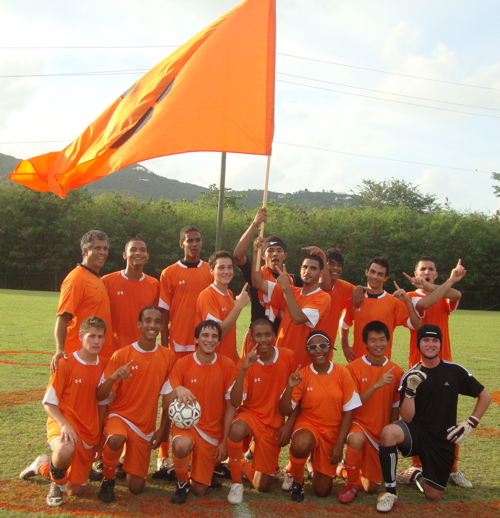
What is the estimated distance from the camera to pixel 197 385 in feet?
15.3

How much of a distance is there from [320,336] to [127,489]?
193cm

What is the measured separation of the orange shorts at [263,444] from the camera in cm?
459

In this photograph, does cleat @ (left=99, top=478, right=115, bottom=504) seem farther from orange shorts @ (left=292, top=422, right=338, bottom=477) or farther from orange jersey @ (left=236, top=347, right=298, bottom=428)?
orange shorts @ (left=292, top=422, right=338, bottom=477)

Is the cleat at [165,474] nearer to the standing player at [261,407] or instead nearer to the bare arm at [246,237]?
the standing player at [261,407]

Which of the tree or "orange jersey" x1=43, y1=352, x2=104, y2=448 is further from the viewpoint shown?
the tree

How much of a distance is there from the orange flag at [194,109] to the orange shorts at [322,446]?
2.47m

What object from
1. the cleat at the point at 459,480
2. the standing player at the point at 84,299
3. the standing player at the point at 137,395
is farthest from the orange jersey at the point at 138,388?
the cleat at the point at 459,480

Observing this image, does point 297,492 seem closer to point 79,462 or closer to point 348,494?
point 348,494

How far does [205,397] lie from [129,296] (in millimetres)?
1287

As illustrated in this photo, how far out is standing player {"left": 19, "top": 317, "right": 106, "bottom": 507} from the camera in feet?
13.8

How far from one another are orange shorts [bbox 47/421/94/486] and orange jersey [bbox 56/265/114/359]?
0.78 m

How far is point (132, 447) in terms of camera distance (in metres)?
4.46

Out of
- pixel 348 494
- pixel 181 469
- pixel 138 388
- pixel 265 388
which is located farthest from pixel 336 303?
pixel 181 469

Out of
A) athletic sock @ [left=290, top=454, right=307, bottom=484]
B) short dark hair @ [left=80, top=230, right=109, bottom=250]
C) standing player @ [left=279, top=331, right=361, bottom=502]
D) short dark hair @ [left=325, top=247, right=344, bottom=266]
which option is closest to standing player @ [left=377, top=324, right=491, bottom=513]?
standing player @ [left=279, top=331, right=361, bottom=502]
